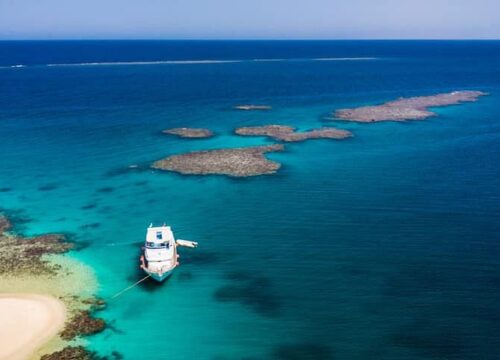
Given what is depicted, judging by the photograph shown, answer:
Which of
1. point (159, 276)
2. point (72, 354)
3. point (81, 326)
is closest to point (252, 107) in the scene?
point (159, 276)

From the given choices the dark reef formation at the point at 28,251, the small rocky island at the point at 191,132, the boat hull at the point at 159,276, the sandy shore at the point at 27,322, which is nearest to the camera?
the sandy shore at the point at 27,322

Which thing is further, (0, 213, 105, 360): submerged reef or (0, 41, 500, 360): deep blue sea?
(0, 41, 500, 360): deep blue sea

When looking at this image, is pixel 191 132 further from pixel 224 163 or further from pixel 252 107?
pixel 252 107

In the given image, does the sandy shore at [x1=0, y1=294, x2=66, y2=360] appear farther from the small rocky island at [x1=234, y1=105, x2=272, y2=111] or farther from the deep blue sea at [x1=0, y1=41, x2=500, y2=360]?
the small rocky island at [x1=234, y1=105, x2=272, y2=111]

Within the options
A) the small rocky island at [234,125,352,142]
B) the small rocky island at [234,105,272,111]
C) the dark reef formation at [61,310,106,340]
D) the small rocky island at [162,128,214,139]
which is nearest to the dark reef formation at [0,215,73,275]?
the dark reef formation at [61,310,106,340]

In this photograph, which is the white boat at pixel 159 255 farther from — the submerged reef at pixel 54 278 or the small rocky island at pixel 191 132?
the small rocky island at pixel 191 132

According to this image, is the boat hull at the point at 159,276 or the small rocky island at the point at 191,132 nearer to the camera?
the boat hull at the point at 159,276

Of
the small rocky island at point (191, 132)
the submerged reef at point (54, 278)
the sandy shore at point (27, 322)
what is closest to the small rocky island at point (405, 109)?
the small rocky island at point (191, 132)
